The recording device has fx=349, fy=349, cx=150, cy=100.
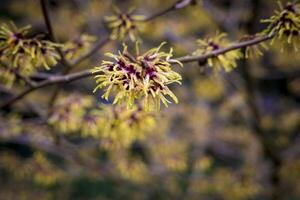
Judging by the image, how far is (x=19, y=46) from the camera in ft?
3.54

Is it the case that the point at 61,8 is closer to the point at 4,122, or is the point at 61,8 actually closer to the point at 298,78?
the point at 4,122

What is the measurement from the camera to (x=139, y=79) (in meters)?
0.83

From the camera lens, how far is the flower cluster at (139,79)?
792mm

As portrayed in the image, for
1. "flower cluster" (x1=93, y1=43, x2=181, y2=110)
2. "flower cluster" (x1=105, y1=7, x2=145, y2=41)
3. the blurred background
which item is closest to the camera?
"flower cluster" (x1=93, y1=43, x2=181, y2=110)

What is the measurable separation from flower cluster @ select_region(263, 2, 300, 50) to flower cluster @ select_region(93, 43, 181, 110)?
36 centimetres

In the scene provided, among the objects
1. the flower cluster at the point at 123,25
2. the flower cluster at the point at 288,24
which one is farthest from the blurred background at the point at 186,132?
the flower cluster at the point at 288,24

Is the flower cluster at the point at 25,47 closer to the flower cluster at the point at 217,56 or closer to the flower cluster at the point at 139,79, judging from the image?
the flower cluster at the point at 139,79

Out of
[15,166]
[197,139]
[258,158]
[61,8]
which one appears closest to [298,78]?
[258,158]

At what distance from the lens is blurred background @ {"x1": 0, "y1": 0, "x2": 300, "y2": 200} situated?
2311mm

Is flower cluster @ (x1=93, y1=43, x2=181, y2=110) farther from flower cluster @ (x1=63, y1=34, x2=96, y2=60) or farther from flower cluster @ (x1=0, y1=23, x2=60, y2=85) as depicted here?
flower cluster @ (x1=63, y1=34, x2=96, y2=60)

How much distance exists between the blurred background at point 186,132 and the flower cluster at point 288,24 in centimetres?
94

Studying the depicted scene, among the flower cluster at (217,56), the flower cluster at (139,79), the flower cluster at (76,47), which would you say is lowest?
the flower cluster at (139,79)

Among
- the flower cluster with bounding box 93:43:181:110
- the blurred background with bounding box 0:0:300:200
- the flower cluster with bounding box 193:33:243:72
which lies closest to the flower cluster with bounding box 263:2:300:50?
the flower cluster with bounding box 193:33:243:72

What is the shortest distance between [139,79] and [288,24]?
0.46 m
